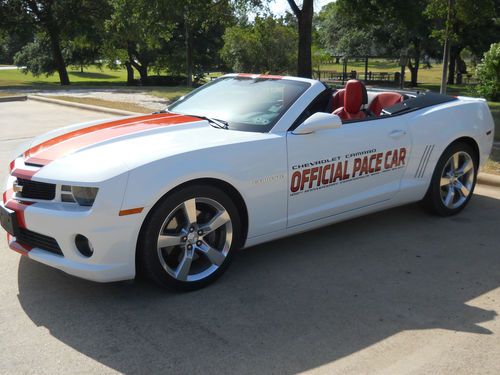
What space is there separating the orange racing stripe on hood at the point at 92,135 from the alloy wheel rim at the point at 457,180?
264 centimetres

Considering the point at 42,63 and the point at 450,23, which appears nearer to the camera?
the point at 450,23

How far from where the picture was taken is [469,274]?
4.20 m

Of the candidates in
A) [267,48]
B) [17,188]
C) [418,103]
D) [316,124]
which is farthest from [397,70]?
[17,188]

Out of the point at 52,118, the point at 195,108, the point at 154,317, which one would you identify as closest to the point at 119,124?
the point at 195,108

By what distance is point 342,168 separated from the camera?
4.45 metres

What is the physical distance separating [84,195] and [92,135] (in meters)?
0.82

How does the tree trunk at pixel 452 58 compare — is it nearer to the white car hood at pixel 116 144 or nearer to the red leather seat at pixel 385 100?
the red leather seat at pixel 385 100

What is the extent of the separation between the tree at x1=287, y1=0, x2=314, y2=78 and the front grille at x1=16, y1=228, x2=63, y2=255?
14.0 m

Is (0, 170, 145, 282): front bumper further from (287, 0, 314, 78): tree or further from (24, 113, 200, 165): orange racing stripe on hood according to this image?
(287, 0, 314, 78): tree

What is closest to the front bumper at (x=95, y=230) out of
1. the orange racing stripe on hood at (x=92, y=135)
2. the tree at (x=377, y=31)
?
the orange racing stripe on hood at (x=92, y=135)

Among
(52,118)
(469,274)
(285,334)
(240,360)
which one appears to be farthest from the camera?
(52,118)

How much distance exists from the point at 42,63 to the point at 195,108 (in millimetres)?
51124

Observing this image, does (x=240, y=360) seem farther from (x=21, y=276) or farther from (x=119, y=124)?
(x=119, y=124)

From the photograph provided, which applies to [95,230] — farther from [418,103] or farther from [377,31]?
[377,31]
